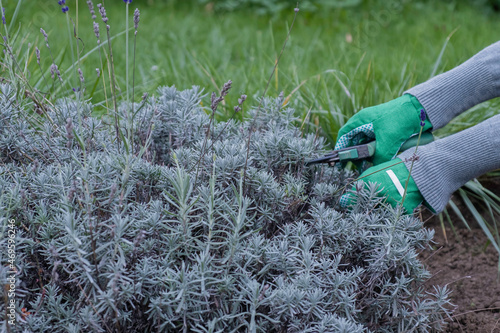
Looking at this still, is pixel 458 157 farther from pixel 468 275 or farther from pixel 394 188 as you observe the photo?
pixel 468 275

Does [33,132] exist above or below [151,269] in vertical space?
above

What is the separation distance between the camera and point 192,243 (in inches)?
53.0

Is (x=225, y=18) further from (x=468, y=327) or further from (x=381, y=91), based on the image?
(x=468, y=327)

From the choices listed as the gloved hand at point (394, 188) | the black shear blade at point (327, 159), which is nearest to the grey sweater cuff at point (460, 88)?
the gloved hand at point (394, 188)

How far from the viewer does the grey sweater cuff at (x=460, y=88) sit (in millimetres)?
1846

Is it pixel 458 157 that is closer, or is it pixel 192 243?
pixel 192 243

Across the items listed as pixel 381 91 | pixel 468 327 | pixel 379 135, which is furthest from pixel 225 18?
pixel 468 327

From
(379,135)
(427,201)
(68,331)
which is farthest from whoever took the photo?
(379,135)

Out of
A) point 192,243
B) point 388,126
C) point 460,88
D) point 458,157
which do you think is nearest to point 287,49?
point 460,88

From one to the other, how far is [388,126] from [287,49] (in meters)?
2.57

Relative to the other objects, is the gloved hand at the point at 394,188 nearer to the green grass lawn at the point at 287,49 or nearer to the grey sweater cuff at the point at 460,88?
the grey sweater cuff at the point at 460,88

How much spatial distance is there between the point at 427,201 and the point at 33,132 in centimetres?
145

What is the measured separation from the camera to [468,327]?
1.71m

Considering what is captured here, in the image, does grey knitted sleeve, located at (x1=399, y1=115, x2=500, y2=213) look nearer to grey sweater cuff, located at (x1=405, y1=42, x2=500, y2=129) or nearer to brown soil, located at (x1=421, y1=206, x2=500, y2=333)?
grey sweater cuff, located at (x1=405, y1=42, x2=500, y2=129)
